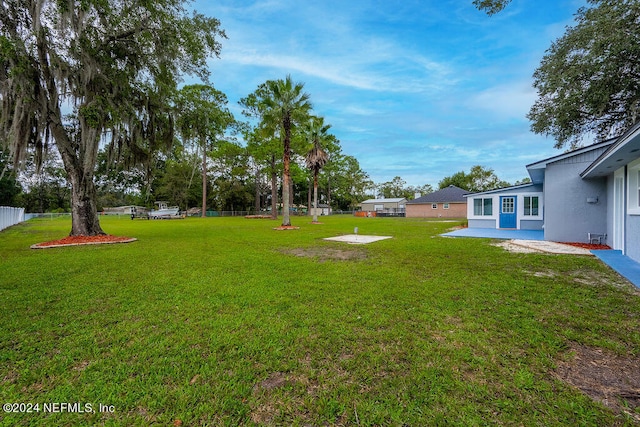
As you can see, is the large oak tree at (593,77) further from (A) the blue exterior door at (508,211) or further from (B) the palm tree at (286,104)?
(B) the palm tree at (286,104)

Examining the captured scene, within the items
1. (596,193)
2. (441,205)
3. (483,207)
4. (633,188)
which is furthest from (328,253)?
(441,205)

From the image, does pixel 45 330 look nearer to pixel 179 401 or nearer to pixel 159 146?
pixel 179 401

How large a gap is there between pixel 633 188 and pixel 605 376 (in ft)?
23.2

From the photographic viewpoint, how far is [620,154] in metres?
5.77

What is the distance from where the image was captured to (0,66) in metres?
7.67

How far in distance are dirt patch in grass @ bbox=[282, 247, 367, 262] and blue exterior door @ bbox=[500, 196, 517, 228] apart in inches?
451

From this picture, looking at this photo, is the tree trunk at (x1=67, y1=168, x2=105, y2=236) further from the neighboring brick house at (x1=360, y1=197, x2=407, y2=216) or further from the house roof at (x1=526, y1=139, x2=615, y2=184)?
the neighboring brick house at (x1=360, y1=197, x2=407, y2=216)

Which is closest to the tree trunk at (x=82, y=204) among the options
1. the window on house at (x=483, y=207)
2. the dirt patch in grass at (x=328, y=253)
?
the dirt patch in grass at (x=328, y=253)

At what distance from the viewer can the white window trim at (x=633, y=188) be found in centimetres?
641

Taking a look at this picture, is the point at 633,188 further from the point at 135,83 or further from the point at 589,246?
the point at 135,83

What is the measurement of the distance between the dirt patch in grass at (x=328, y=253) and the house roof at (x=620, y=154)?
5.23 m

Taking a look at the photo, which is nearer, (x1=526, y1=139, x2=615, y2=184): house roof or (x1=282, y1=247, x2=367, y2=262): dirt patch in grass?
(x1=282, y1=247, x2=367, y2=262): dirt patch in grass

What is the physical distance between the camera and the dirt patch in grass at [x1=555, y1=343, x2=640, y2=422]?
6.31ft

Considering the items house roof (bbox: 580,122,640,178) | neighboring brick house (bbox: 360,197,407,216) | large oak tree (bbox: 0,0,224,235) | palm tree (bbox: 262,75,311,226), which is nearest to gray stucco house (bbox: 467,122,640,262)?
house roof (bbox: 580,122,640,178)
